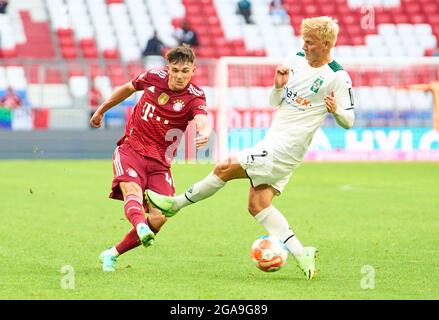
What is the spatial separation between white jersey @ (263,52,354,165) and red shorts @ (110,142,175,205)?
0.93m

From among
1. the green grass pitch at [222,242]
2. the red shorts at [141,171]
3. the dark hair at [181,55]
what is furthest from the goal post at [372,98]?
the dark hair at [181,55]

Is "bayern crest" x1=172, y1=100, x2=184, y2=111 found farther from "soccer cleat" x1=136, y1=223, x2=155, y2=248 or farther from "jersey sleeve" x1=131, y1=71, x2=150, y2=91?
"soccer cleat" x1=136, y1=223, x2=155, y2=248

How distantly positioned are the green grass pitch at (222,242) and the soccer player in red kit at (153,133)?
1.65 ft

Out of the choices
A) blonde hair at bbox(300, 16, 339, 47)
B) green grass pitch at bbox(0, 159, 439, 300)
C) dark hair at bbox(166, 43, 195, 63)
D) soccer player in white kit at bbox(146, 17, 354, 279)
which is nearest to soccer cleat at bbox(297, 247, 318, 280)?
soccer player in white kit at bbox(146, 17, 354, 279)

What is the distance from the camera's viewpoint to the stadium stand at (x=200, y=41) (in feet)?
84.5

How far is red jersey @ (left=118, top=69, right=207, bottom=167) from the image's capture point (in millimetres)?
9078

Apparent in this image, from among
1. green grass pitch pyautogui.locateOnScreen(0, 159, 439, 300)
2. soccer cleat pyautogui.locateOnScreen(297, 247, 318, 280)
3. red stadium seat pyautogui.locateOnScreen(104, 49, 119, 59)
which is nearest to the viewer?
green grass pitch pyautogui.locateOnScreen(0, 159, 439, 300)

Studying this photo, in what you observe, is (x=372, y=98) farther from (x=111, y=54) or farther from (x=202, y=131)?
(x=202, y=131)

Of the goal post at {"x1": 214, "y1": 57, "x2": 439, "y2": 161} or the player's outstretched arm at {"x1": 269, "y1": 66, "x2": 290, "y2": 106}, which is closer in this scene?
the player's outstretched arm at {"x1": 269, "y1": 66, "x2": 290, "y2": 106}

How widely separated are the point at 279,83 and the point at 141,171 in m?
1.42

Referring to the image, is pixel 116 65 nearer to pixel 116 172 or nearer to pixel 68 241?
pixel 68 241

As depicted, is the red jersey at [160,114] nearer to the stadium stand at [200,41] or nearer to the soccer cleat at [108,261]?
the soccer cleat at [108,261]
